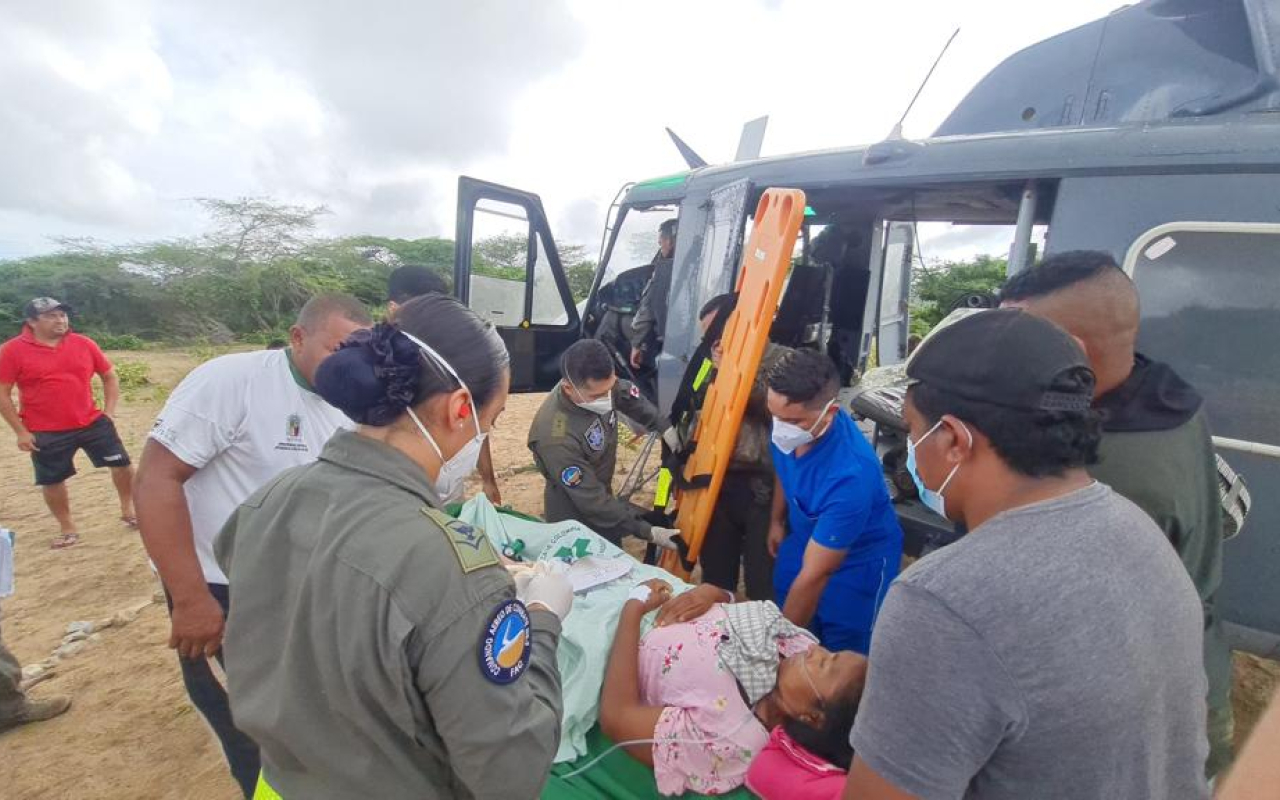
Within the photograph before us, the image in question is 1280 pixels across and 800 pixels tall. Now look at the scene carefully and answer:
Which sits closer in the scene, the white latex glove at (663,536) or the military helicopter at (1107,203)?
the military helicopter at (1107,203)

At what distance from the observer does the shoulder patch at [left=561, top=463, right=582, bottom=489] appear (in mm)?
2930

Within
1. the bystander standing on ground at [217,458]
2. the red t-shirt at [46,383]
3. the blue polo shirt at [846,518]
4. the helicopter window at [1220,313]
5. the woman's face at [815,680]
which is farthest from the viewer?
the red t-shirt at [46,383]

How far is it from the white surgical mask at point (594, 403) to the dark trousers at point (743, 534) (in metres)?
0.74

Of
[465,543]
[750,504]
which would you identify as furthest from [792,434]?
[465,543]

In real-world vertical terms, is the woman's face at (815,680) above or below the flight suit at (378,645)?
below

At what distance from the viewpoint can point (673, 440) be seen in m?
3.32

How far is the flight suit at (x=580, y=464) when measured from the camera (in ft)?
9.54

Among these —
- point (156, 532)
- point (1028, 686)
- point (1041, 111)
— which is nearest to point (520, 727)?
point (1028, 686)

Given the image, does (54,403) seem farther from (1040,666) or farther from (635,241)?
(1040,666)

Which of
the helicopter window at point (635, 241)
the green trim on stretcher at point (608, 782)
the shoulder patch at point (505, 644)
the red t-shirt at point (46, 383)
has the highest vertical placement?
the helicopter window at point (635, 241)

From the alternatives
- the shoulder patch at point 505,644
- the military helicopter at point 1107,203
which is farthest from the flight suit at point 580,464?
the shoulder patch at point 505,644

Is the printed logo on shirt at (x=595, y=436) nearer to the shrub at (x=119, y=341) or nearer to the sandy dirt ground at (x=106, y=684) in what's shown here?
the sandy dirt ground at (x=106, y=684)

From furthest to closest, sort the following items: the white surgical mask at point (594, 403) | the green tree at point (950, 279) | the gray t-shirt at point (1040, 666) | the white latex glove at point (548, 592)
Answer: the green tree at point (950, 279) < the white surgical mask at point (594, 403) < the white latex glove at point (548, 592) < the gray t-shirt at point (1040, 666)

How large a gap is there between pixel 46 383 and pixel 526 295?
11.5 ft
